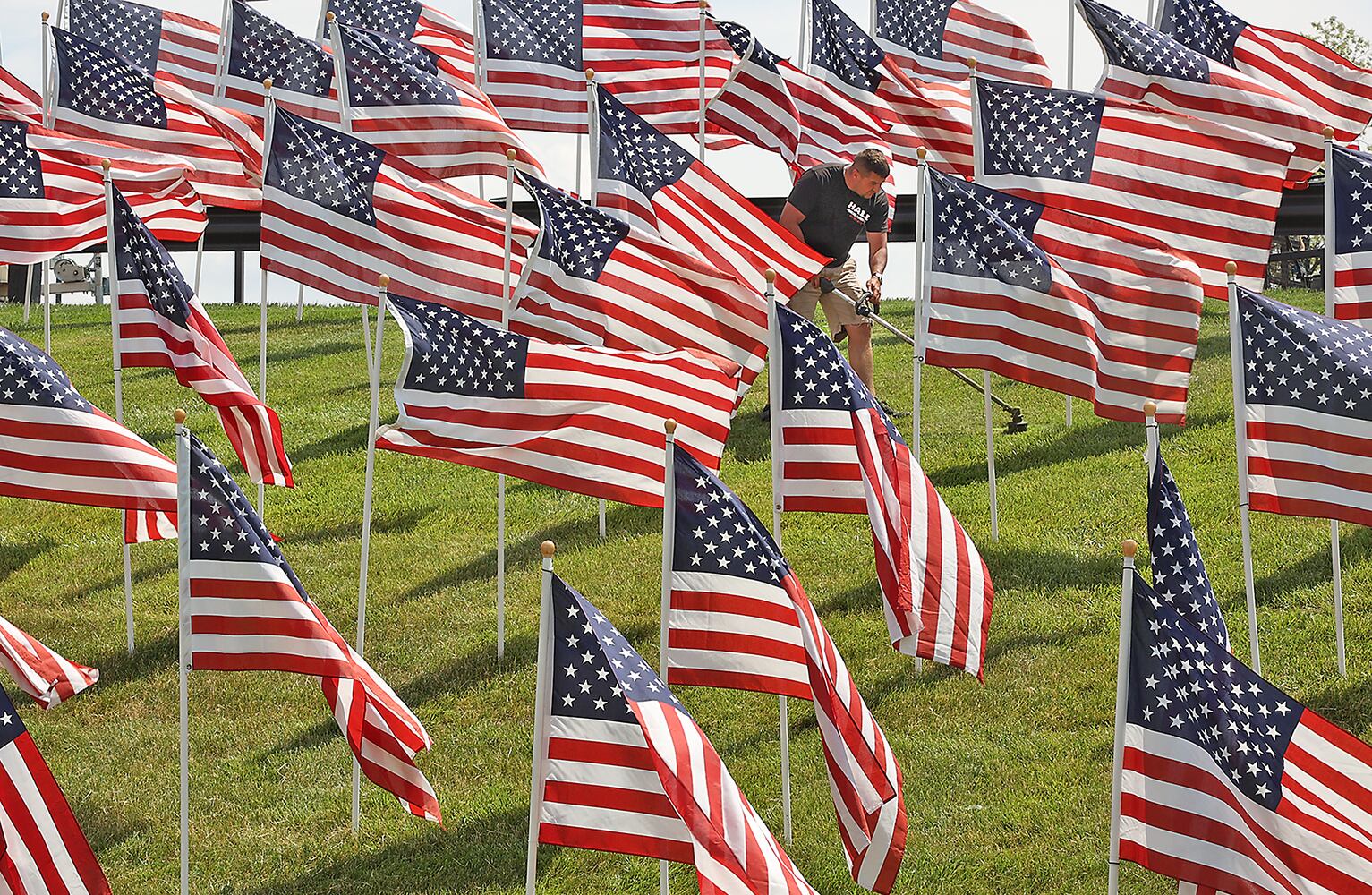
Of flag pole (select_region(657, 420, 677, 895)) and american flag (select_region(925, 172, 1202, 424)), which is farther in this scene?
american flag (select_region(925, 172, 1202, 424))

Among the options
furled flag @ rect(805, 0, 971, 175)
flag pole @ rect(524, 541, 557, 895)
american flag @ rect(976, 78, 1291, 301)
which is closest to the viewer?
flag pole @ rect(524, 541, 557, 895)

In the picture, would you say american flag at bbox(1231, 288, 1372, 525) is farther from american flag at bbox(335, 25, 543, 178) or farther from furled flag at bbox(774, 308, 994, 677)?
american flag at bbox(335, 25, 543, 178)

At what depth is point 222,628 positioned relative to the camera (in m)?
8.89

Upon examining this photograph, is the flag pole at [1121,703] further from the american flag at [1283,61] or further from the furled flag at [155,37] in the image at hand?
the furled flag at [155,37]

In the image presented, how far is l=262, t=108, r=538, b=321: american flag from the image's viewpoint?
12680mm

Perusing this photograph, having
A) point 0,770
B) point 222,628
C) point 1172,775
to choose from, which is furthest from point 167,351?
point 1172,775

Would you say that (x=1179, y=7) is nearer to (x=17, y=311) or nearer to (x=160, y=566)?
(x=160, y=566)

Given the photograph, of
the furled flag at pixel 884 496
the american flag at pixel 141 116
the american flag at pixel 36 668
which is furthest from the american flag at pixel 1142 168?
the american flag at pixel 36 668

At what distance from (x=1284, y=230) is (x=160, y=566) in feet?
44.9

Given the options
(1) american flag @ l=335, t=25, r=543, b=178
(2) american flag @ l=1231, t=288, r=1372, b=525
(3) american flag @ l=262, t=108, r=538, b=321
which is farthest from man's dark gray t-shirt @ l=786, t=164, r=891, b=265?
(2) american flag @ l=1231, t=288, r=1372, b=525

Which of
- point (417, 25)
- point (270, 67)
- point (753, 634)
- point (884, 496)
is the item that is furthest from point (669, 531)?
point (417, 25)

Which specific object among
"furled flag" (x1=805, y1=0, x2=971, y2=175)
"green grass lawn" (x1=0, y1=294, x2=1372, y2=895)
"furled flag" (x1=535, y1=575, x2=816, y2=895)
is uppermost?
"furled flag" (x1=805, y1=0, x2=971, y2=175)

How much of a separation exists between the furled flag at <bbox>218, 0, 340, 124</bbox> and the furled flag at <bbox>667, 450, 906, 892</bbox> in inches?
429

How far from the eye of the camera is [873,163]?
47.6 feet
